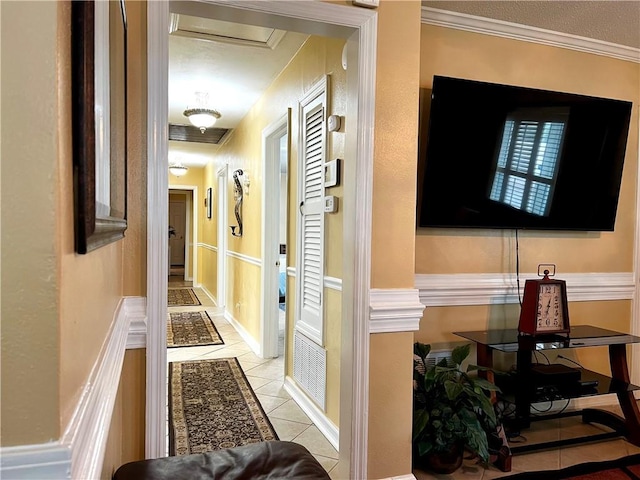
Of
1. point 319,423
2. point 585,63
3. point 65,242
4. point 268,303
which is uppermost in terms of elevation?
point 585,63

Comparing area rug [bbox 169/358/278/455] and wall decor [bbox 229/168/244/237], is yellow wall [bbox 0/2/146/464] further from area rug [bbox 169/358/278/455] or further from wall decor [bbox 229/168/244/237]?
wall decor [bbox 229/168/244/237]

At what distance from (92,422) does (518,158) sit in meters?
2.48

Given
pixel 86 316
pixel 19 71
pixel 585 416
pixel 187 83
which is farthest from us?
pixel 187 83

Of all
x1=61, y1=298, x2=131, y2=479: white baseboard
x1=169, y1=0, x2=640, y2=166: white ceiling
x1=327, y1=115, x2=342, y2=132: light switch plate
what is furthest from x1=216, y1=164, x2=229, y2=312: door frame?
x1=61, y1=298, x2=131, y2=479: white baseboard

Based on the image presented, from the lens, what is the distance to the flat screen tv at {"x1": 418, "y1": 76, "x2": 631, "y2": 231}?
2.37m

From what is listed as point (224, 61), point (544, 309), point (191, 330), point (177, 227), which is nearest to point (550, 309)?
point (544, 309)

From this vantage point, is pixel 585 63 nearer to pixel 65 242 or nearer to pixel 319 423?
pixel 319 423

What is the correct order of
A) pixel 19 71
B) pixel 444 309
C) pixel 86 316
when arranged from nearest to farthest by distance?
1. pixel 19 71
2. pixel 86 316
3. pixel 444 309

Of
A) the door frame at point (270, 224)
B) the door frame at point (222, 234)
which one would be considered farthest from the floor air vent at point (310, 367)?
the door frame at point (222, 234)

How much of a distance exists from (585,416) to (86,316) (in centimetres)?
312

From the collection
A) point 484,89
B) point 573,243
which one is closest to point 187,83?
point 484,89

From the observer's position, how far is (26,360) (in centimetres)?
49

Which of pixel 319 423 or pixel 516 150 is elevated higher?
pixel 516 150

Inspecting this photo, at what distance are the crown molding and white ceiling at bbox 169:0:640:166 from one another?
0.04 metres
